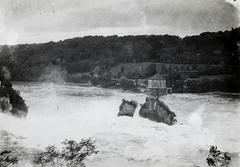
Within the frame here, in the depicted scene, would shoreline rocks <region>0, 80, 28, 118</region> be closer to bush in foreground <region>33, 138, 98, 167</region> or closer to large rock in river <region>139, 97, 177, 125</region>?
bush in foreground <region>33, 138, 98, 167</region>

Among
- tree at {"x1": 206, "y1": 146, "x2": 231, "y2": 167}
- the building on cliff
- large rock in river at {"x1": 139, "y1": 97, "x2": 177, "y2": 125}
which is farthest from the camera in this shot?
the building on cliff

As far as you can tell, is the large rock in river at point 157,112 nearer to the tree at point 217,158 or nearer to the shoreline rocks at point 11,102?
the tree at point 217,158

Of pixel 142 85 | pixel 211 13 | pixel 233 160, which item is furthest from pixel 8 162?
pixel 211 13

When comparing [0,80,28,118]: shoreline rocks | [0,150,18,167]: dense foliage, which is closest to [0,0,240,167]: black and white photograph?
[0,80,28,118]: shoreline rocks

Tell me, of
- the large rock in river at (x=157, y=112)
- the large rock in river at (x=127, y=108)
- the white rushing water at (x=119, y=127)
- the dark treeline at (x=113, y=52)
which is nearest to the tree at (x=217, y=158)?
the white rushing water at (x=119, y=127)

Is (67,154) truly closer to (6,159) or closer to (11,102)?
(6,159)

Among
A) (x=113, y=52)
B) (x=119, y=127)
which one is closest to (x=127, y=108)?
(x=119, y=127)
